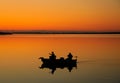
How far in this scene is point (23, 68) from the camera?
16.1 m

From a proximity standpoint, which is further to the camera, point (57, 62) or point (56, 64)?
point (57, 62)

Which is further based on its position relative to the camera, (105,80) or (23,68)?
(23,68)

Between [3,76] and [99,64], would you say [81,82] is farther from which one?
[99,64]

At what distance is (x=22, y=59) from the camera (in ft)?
64.4

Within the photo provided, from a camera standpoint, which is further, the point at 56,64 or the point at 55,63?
the point at 55,63

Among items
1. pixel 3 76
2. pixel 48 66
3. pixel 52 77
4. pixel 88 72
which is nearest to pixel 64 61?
pixel 48 66

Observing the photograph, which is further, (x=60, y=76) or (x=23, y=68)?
(x=23, y=68)

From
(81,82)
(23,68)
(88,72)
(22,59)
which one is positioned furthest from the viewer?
(22,59)

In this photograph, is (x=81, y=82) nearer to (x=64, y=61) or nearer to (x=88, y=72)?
(x=88, y=72)

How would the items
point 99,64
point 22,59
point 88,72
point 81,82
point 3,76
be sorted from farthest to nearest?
point 22,59
point 99,64
point 88,72
point 3,76
point 81,82

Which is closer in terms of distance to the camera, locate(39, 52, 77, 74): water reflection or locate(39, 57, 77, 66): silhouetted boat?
locate(39, 52, 77, 74): water reflection

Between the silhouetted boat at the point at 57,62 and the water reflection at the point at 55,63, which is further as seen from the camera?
the silhouetted boat at the point at 57,62

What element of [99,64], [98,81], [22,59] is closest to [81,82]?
[98,81]

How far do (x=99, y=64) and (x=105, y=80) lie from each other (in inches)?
207
